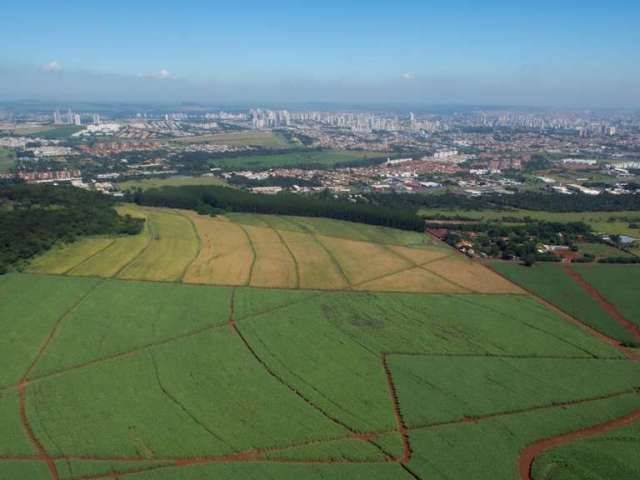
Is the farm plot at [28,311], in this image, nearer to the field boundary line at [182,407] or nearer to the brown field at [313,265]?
the field boundary line at [182,407]

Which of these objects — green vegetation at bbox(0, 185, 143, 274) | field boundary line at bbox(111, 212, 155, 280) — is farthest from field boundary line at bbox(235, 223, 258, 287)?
→ green vegetation at bbox(0, 185, 143, 274)

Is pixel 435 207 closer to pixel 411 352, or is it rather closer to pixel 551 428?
pixel 411 352

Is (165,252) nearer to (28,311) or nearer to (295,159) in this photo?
(28,311)

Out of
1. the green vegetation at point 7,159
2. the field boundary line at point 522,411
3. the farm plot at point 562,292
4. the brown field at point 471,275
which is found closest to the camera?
the field boundary line at point 522,411

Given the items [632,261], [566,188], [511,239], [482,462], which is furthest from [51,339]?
[566,188]

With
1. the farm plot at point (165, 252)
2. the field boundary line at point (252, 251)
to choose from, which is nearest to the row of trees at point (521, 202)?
the field boundary line at point (252, 251)
